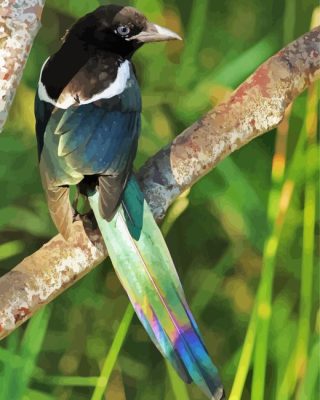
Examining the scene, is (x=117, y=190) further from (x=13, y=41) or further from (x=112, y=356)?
(x=112, y=356)

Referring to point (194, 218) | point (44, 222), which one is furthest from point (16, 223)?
point (194, 218)

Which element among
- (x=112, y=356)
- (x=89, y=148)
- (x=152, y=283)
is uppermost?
(x=89, y=148)

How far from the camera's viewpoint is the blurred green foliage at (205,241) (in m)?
1.28

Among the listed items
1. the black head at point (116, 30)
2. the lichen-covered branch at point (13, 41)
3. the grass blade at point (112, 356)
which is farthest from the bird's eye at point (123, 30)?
the grass blade at point (112, 356)

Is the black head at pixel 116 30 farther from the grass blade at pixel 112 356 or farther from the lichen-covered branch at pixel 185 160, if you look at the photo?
the grass blade at pixel 112 356

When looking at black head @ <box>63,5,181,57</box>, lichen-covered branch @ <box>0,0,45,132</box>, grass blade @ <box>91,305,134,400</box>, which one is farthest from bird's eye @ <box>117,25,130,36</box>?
grass blade @ <box>91,305,134,400</box>

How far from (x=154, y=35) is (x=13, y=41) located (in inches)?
7.2

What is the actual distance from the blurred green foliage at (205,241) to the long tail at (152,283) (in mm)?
197

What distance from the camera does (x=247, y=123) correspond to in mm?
1118

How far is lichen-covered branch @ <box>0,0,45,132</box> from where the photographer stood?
1.00 metres

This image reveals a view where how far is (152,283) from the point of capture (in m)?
1.04

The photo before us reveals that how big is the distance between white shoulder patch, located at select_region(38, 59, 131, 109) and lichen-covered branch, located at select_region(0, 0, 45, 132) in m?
0.07

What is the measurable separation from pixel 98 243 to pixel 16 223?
0.30 metres

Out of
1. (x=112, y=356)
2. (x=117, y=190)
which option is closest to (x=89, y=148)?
(x=117, y=190)
